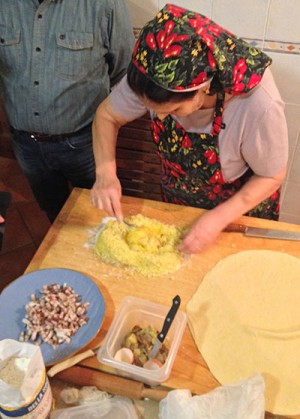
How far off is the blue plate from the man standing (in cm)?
72

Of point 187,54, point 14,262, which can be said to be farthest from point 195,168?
point 14,262

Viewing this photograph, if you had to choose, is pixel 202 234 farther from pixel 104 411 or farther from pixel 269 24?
pixel 269 24

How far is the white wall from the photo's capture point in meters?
1.45

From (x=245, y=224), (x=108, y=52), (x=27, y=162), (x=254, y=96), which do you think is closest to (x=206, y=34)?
(x=254, y=96)

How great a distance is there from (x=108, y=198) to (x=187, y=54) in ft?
1.71

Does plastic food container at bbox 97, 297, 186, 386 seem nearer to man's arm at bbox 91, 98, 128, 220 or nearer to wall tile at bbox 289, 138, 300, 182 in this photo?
man's arm at bbox 91, 98, 128, 220

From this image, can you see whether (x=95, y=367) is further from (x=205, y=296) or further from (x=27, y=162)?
(x=27, y=162)

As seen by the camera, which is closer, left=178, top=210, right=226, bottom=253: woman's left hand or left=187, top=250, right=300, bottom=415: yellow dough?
left=187, top=250, right=300, bottom=415: yellow dough

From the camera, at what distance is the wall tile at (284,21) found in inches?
56.1

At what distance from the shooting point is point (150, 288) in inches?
42.0

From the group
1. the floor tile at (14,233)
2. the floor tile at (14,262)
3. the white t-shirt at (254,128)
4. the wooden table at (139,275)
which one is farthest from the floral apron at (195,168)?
the floor tile at (14,233)

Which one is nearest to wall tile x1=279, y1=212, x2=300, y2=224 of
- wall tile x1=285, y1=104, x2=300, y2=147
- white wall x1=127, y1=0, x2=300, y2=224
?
wall tile x1=285, y1=104, x2=300, y2=147

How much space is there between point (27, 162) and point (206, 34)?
1.09 meters

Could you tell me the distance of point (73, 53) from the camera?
1.42m
